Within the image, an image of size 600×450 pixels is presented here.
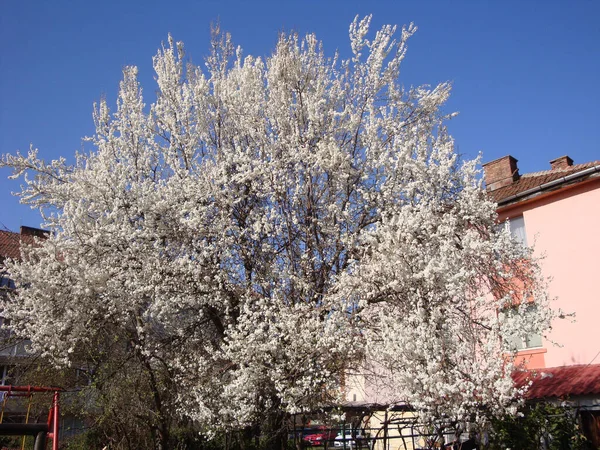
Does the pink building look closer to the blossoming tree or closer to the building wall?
the building wall

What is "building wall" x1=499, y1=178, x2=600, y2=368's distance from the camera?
1378 cm

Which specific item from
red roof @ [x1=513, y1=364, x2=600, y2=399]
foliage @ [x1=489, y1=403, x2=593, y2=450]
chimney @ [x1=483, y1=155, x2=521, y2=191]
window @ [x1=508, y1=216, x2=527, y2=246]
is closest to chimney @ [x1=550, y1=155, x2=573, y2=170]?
chimney @ [x1=483, y1=155, x2=521, y2=191]

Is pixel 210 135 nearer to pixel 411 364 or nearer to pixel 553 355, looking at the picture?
pixel 411 364

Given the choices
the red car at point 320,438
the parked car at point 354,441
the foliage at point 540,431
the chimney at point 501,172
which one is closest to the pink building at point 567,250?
the foliage at point 540,431

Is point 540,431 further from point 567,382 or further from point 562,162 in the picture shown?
point 562,162

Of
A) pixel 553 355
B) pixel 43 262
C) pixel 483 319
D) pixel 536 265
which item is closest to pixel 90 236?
pixel 43 262

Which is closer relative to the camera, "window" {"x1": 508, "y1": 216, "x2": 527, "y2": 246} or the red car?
the red car

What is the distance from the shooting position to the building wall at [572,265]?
13.8 metres

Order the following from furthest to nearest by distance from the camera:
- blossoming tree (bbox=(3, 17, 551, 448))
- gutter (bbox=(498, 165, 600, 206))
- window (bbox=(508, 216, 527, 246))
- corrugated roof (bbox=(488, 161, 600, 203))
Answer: corrugated roof (bbox=(488, 161, 600, 203)), window (bbox=(508, 216, 527, 246)), gutter (bbox=(498, 165, 600, 206)), blossoming tree (bbox=(3, 17, 551, 448))

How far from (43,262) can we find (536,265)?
989cm

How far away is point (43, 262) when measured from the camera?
10953mm

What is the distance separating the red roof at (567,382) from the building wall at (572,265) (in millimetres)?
566

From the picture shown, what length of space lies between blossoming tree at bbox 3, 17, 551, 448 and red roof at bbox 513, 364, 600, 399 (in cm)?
271

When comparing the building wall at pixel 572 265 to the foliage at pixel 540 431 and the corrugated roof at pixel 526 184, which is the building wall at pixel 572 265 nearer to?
the corrugated roof at pixel 526 184
